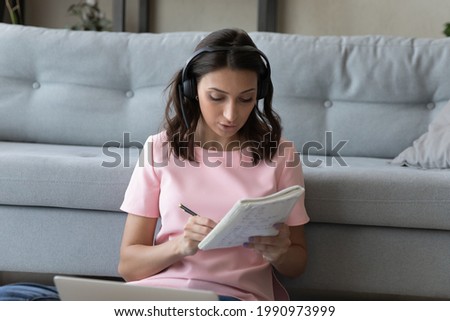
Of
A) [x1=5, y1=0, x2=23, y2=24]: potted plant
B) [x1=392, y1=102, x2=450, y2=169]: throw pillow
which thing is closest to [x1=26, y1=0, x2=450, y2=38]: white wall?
[x1=5, y1=0, x2=23, y2=24]: potted plant

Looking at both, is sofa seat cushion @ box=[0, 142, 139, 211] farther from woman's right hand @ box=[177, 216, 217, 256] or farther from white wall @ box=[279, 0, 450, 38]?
white wall @ box=[279, 0, 450, 38]

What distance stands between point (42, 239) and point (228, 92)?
770 millimetres

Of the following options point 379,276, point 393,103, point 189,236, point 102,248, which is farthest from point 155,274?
point 393,103

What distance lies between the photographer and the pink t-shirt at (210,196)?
1.45 m

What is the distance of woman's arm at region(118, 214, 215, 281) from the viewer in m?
1.32

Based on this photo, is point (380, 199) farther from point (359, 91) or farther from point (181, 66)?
point (181, 66)

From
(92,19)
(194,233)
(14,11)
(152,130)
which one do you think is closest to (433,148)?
(152,130)

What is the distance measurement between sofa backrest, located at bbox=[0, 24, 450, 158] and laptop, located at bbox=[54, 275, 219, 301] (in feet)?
4.67

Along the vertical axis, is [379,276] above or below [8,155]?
below

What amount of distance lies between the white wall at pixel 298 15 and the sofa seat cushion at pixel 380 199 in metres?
2.21

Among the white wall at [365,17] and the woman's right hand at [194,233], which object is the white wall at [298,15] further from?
the woman's right hand at [194,233]

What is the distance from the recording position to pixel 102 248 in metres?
1.93

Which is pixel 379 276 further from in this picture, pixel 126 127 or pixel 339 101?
pixel 126 127

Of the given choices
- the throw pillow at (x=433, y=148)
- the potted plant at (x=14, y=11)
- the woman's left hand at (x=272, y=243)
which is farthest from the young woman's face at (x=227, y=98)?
the potted plant at (x=14, y=11)
